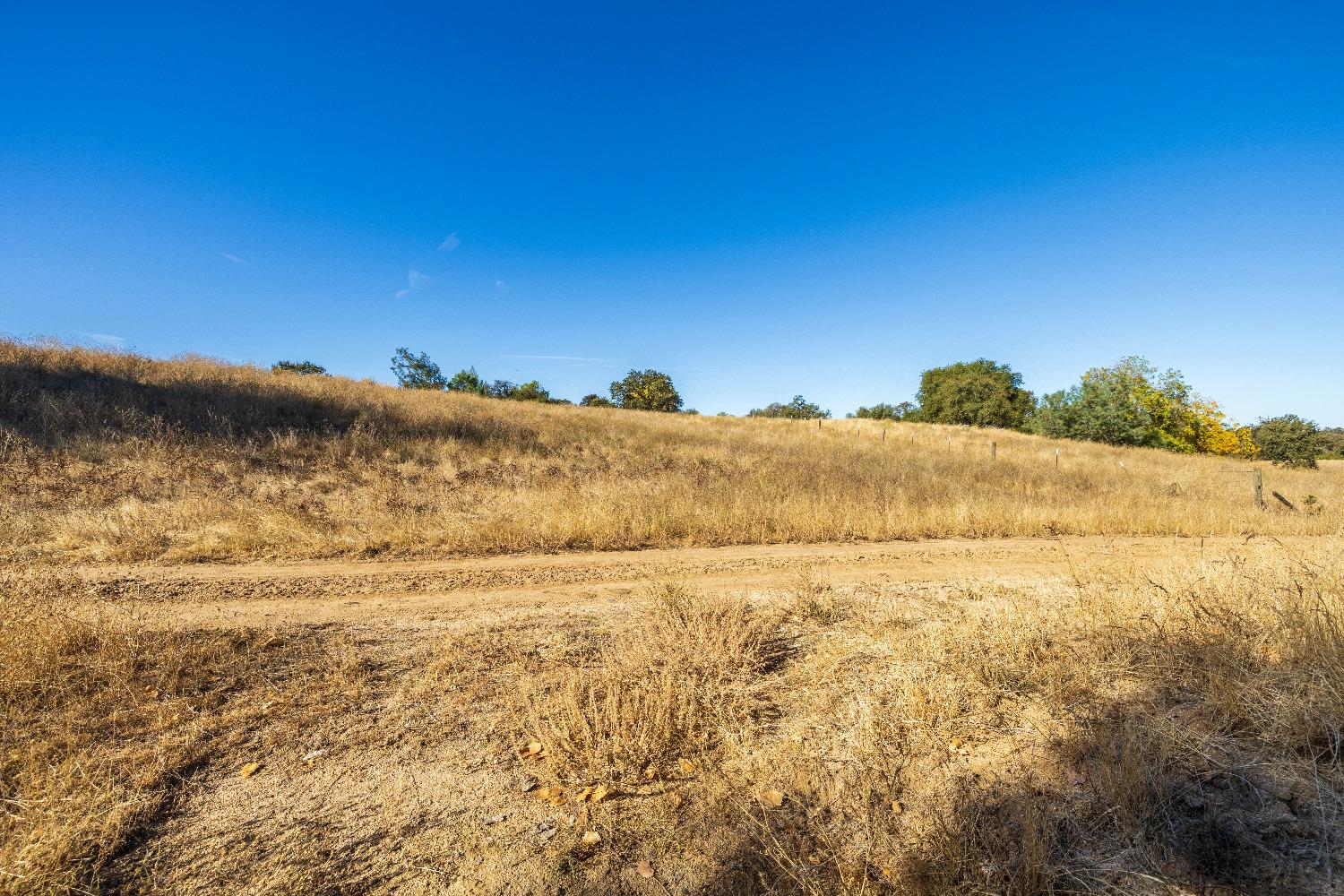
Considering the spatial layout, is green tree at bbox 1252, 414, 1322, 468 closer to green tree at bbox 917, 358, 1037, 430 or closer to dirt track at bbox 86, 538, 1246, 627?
green tree at bbox 917, 358, 1037, 430

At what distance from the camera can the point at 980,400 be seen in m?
63.2

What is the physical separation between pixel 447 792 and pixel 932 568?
6955 mm

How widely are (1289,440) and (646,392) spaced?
61354 millimetres

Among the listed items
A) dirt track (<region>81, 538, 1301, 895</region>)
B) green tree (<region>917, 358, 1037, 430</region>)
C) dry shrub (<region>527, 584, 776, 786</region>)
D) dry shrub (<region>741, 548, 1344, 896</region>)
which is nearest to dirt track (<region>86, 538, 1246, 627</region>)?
dirt track (<region>81, 538, 1301, 895</region>)

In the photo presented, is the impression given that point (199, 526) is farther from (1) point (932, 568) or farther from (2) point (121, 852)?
(1) point (932, 568)

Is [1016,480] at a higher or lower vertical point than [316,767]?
higher

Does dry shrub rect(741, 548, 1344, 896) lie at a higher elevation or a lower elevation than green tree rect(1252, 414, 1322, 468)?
lower

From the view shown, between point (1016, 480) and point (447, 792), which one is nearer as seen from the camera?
point (447, 792)

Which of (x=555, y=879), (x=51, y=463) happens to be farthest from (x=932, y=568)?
(x=51, y=463)

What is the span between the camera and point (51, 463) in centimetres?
1072

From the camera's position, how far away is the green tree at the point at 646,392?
249 feet

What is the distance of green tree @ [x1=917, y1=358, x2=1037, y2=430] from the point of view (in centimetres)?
6147

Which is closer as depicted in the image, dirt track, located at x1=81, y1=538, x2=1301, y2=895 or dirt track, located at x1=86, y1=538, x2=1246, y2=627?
dirt track, located at x1=81, y1=538, x2=1301, y2=895

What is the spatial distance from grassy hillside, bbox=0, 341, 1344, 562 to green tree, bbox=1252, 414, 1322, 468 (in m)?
25.3
